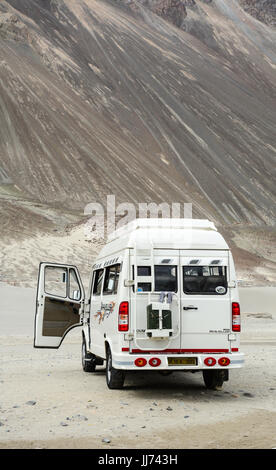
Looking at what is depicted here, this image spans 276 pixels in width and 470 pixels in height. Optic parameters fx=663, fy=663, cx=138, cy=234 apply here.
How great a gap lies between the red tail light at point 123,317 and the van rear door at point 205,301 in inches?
31.7

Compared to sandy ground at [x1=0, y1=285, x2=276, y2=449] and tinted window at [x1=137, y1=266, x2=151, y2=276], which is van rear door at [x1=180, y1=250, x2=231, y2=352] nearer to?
tinted window at [x1=137, y1=266, x2=151, y2=276]

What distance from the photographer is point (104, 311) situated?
1062 centimetres

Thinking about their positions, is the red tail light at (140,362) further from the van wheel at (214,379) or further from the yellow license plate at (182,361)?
the van wheel at (214,379)

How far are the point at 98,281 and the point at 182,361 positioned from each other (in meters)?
3.00

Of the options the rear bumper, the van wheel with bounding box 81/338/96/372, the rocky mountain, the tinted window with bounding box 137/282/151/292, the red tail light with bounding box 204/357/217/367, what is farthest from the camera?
the rocky mountain

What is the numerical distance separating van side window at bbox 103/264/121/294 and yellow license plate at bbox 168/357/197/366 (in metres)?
1.40

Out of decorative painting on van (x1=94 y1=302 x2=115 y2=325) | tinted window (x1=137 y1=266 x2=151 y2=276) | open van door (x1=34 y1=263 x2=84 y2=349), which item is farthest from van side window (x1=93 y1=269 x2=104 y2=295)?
tinted window (x1=137 y1=266 x2=151 y2=276)

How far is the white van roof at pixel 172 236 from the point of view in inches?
380

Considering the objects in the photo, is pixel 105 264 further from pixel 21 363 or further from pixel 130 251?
pixel 21 363

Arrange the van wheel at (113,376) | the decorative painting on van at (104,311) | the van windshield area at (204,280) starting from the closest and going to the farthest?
the van windshield area at (204,280) → the van wheel at (113,376) → the decorative painting on van at (104,311)

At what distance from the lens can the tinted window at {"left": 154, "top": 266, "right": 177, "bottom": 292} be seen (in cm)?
957

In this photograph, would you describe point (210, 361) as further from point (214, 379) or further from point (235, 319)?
point (214, 379)

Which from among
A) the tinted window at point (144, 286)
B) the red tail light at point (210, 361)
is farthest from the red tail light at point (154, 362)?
the tinted window at point (144, 286)
